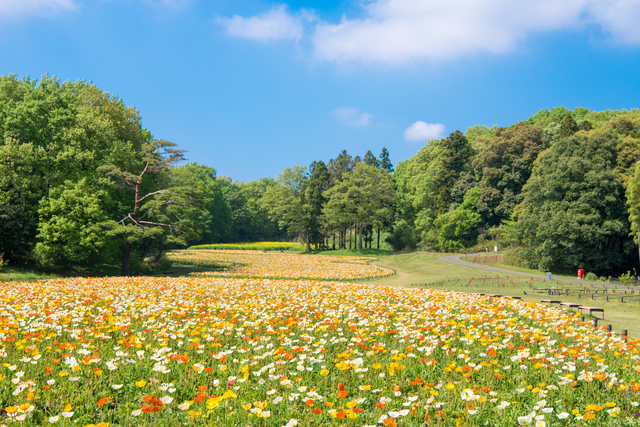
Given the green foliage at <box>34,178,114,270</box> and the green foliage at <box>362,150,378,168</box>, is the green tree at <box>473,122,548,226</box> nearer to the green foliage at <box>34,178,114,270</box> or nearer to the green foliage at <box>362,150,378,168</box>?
the green foliage at <box>362,150,378,168</box>

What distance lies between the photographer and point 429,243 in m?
56.0

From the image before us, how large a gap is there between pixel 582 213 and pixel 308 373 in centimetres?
3251

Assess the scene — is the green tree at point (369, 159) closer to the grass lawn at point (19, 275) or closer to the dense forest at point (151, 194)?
the dense forest at point (151, 194)

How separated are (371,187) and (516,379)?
174 feet

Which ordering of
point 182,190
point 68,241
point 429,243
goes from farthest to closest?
1. point 429,243
2. point 182,190
3. point 68,241

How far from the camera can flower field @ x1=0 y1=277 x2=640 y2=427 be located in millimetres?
3707

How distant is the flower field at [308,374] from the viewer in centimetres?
371

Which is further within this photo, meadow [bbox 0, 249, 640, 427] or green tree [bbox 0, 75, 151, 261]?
green tree [bbox 0, 75, 151, 261]

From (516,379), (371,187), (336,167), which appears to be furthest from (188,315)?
(336,167)

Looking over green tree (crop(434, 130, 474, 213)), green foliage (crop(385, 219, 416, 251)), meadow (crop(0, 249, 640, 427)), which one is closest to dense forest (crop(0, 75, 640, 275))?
green foliage (crop(385, 219, 416, 251))

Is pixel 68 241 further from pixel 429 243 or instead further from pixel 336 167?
pixel 336 167

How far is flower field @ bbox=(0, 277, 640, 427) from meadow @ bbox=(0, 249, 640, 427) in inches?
0.9

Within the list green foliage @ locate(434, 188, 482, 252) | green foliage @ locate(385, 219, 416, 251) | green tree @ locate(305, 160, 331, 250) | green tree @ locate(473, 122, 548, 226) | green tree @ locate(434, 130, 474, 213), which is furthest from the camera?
green tree @ locate(434, 130, 474, 213)

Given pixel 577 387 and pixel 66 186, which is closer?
pixel 577 387
